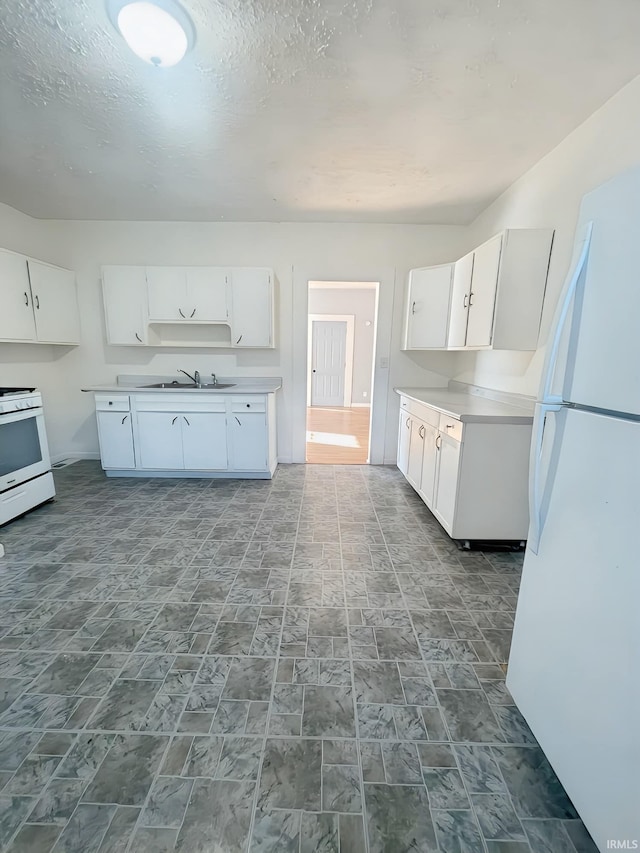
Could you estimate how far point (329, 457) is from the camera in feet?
14.9

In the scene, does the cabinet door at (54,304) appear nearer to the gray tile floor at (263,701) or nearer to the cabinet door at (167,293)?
the cabinet door at (167,293)

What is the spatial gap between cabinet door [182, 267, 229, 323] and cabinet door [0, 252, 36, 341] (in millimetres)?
1389

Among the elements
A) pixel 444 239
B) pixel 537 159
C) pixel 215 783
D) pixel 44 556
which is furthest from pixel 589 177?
pixel 44 556

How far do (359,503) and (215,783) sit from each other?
7.34 ft

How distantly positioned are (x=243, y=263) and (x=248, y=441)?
1973 mm

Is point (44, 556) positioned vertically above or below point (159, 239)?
below

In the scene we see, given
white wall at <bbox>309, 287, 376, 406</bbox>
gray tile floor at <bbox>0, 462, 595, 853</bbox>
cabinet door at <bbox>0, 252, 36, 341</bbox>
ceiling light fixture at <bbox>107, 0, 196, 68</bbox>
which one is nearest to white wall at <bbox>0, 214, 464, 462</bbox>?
cabinet door at <bbox>0, 252, 36, 341</bbox>

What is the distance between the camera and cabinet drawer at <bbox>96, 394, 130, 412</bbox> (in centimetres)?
345

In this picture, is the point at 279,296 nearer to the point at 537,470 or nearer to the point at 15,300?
the point at 15,300

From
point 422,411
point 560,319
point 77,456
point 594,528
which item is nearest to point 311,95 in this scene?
point 560,319

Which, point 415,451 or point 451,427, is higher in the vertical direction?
point 451,427

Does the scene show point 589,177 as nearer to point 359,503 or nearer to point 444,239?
point 444,239

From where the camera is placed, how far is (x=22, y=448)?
106 inches

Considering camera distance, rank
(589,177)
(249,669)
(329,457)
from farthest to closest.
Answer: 1. (329,457)
2. (589,177)
3. (249,669)
